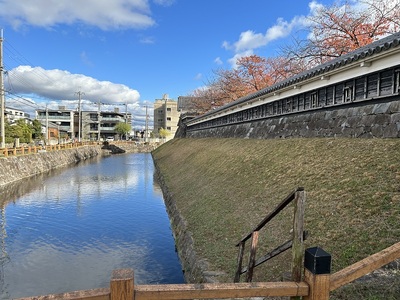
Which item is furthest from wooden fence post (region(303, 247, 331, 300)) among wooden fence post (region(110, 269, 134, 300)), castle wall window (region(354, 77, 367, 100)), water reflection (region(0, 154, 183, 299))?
castle wall window (region(354, 77, 367, 100))

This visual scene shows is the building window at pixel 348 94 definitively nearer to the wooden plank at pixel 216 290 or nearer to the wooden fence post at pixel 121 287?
the wooden plank at pixel 216 290

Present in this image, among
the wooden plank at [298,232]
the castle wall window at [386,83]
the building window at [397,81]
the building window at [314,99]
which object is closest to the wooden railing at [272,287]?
the wooden plank at [298,232]

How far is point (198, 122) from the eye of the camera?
35.2m

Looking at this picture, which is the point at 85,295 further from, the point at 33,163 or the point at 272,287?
the point at 33,163

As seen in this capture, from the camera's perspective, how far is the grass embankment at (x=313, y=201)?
14.5 ft

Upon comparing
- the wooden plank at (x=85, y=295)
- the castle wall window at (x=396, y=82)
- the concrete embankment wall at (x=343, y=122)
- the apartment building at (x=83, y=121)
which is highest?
the apartment building at (x=83, y=121)

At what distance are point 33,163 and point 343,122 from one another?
26887 mm

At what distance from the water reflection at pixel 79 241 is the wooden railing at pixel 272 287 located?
554 cm

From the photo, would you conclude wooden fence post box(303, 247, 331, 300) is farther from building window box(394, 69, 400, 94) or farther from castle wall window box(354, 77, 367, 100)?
castle wall window box(354, 77, 367, 100)

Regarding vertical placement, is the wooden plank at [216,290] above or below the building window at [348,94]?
below

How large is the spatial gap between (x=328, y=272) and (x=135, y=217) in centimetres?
1180

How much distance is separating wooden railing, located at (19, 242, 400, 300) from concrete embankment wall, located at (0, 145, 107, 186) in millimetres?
21837

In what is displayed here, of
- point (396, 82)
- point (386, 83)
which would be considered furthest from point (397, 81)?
point (386, 83)

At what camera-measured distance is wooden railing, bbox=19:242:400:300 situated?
197 centimetres
